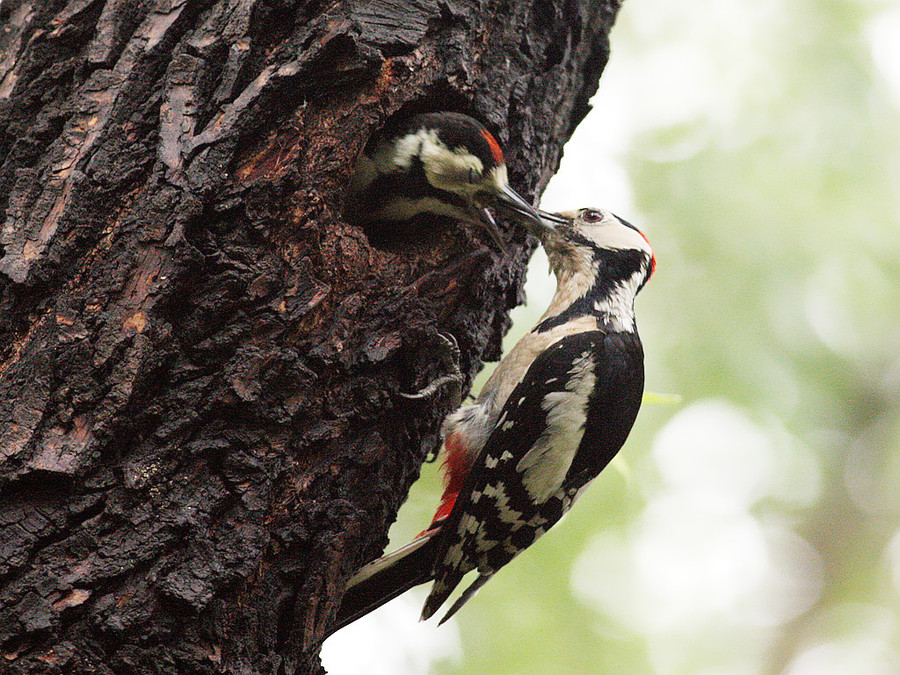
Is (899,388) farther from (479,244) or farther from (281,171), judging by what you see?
(281,171)

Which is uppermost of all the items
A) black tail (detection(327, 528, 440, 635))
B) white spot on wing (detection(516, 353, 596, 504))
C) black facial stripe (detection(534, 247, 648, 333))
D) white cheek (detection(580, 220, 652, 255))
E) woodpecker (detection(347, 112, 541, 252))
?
white cheek (detection(580, 220, 652, 255))

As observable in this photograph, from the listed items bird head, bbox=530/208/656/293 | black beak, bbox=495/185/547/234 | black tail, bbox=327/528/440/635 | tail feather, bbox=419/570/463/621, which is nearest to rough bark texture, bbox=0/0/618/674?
black tail, bbox=327/528/440/635

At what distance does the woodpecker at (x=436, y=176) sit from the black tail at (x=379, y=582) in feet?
3.35

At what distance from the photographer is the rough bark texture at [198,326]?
1.69m

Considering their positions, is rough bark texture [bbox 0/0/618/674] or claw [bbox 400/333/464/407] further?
claw [bbox 400/333/464/407]

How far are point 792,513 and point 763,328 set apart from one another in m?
1.43

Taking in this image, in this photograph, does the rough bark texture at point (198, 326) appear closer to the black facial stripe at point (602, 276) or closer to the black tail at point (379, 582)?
the black tail at point (379, 582)

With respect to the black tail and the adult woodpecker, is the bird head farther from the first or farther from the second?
the black tail

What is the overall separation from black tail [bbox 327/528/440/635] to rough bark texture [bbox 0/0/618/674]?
199mm

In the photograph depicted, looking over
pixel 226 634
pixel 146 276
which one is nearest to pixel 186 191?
pixel 146 276

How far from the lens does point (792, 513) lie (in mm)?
5770

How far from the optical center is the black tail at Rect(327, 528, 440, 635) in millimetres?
2492

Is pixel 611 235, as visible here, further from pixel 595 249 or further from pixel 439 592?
pixel 439 592

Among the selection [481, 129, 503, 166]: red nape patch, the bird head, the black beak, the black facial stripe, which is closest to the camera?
[481, 129, 503, 166]: red nape patch
